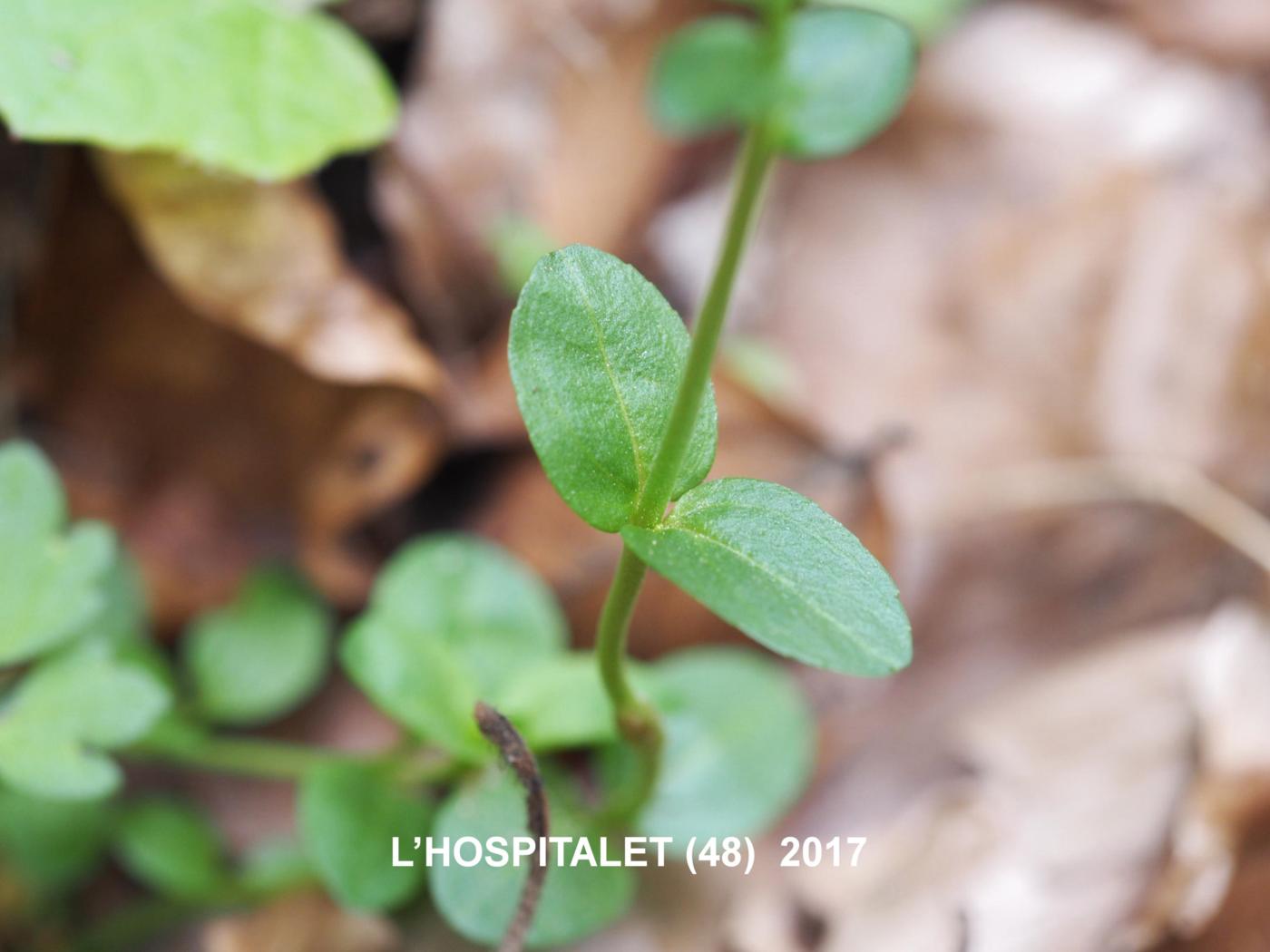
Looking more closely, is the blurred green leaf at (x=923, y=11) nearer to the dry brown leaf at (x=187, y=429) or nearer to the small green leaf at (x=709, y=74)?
the small green leaf at (x=709, y=74)

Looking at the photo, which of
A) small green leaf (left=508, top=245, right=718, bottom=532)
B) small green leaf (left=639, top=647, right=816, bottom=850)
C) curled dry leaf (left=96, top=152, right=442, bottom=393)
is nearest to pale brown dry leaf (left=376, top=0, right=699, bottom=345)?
curled dry leaf (left=96, top=152, right=442, bottom=393)

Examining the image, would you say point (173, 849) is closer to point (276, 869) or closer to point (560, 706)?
point (276, 869)

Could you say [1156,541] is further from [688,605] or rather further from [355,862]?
[355,862]

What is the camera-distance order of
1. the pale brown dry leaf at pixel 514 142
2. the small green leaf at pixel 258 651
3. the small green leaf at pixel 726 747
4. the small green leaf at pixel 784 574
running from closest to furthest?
the small green leaf at pixel 784 574, the small green leaf at pixel 726 747, the small green leaf at pixel 258 651, the pale brown dry leaf at pixel 514 142

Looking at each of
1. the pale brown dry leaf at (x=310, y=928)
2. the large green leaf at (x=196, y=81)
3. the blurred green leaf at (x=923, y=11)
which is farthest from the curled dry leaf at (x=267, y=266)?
the blurred green leaf at (x=923, y=11)

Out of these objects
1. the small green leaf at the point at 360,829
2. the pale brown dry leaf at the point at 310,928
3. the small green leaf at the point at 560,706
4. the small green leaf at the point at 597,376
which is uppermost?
the small green leaf at the point at 597,376

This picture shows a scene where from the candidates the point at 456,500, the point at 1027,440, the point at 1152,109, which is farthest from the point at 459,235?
the point at 1152,109

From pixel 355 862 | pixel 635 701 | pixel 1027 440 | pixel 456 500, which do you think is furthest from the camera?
pixel 1027 440
